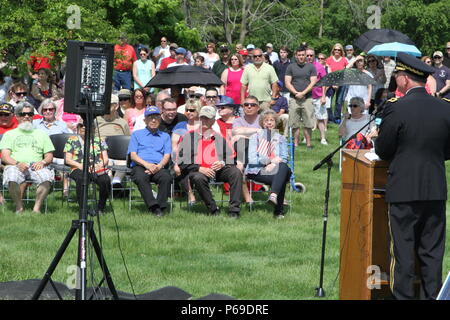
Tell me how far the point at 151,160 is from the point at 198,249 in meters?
2.73

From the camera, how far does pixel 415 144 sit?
6.73 meters

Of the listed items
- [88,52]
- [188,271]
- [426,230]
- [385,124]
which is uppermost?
[88,52]

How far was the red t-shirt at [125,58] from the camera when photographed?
61.0 feet

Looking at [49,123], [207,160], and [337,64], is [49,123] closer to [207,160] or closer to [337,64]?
[207,160]

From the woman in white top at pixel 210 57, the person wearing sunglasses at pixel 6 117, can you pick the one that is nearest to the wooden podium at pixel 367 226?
the person wearing sunglasses at pixel 6 117

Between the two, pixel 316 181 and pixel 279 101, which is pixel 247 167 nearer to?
pixel 316 181

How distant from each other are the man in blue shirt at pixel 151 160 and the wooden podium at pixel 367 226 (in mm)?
4961

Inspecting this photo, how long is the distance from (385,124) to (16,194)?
653 centimetres

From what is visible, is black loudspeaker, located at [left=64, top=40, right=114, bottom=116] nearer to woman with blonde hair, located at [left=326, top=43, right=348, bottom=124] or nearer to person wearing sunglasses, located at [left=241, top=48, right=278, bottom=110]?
person wearing sunglasses, located at [left=241, top=48, right=278, bottom=110]

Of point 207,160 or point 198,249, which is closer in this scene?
point 198,249

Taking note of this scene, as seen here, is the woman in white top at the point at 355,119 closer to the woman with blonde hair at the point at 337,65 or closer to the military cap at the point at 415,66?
the woman with blonde hair at the point at 337,65

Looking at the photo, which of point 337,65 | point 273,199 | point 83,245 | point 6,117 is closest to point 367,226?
point 83,245

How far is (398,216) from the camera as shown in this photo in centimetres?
674
